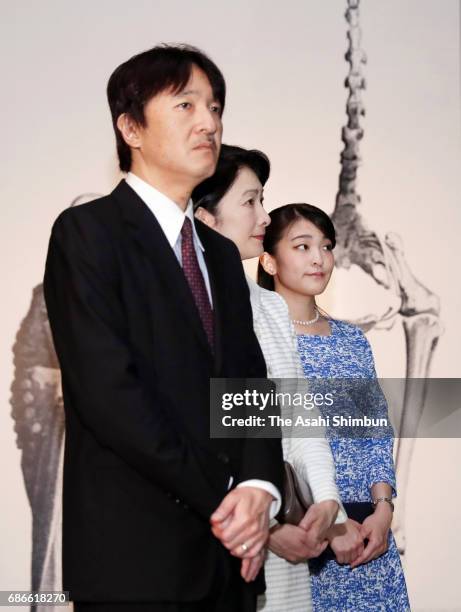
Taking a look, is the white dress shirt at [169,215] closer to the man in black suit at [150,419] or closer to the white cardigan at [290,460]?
the man in black suit at [150,419]

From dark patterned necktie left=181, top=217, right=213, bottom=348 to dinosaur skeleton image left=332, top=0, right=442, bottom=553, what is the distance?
202cm

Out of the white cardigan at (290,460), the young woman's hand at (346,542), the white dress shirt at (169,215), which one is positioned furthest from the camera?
the young woman's hand at (346,542)

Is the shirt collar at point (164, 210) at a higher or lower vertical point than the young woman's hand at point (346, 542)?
higher

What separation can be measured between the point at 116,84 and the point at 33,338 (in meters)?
1.68

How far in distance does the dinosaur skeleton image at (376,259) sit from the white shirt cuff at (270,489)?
213 cm

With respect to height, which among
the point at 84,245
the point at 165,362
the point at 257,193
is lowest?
the point at 165,362

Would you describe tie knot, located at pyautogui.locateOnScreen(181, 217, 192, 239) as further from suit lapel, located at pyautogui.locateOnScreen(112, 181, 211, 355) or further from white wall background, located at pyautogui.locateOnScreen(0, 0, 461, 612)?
white wall background, located at pyautogui.locateOnScreen(0, 0, 461, 612)

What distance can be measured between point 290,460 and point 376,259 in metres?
1.95

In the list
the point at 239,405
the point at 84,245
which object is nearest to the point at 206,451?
the point at 239,405

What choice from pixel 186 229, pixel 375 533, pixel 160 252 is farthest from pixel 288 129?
pixel 160 252

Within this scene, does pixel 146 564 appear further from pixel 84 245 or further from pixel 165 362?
pixel 84 245

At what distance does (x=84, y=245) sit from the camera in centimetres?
162

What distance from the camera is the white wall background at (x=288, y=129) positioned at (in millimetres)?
3506

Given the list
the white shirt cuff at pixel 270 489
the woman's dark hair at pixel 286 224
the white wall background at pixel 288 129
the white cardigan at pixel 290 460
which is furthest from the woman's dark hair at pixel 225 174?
Answer: the white wall background at pixel 288 129
